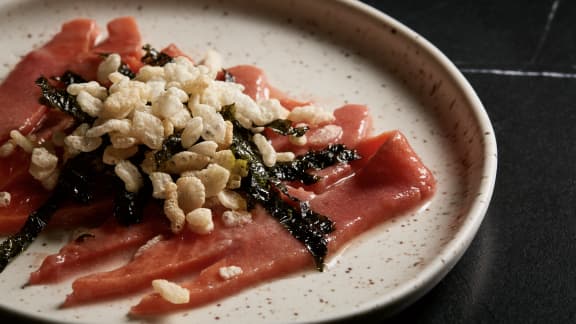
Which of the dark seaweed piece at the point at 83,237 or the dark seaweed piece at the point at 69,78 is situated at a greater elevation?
the dark seaweed piece at the point at 69,78

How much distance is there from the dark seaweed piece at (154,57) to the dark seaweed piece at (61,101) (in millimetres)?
368

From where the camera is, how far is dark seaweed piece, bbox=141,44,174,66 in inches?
108

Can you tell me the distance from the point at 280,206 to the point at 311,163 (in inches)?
8.2

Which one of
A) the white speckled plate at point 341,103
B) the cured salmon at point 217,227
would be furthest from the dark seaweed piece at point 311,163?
the white speckled plate at point 341,103

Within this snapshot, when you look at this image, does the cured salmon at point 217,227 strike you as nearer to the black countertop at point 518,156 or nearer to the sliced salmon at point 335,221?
the sliced salmon at point 335,221

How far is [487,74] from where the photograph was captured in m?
3.27

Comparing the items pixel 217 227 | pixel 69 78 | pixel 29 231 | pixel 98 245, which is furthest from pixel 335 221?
pixel 69 78

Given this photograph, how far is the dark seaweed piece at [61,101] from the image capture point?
7.84ft

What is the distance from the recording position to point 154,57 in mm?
2775

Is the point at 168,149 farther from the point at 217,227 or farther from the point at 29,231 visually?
the point at 29,231

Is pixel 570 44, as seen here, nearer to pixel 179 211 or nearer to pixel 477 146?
pixel 477 146

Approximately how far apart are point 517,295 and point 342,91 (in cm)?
96

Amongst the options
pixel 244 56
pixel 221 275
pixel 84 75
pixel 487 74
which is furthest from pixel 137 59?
pixel 487 74

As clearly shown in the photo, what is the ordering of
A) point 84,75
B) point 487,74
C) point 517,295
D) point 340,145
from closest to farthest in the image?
point 517,295 < point 340,145 < point 84,75 < point 487,74
